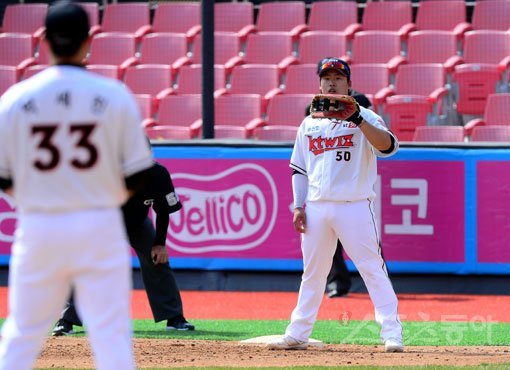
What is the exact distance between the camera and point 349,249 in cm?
732

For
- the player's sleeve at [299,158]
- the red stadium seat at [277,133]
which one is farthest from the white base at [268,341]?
the red stadium seat at [277,133]

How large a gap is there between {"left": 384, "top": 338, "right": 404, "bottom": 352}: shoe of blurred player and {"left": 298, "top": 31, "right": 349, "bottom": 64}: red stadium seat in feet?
26.9

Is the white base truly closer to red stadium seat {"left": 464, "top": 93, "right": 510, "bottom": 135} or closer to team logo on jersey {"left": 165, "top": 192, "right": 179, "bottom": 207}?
team logo on jersey {"left": 165, "top": 192, "right": 179, "bottom": 207}

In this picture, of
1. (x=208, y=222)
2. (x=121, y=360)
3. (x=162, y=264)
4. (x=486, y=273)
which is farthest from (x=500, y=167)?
(x=121, y=360)

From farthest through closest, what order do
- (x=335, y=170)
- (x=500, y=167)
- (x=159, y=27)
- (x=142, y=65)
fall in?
(x=159, y=27) < (x=142, y=65) < (x=500, y=167) < (x=335, y=170)

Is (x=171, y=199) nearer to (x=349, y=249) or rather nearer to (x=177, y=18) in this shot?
(x=349, y=249)

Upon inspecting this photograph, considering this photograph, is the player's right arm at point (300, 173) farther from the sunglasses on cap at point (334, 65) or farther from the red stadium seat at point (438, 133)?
the red stadium seat at point (438, 133)

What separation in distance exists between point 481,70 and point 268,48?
125 inches

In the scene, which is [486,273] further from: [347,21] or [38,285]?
[38,285]

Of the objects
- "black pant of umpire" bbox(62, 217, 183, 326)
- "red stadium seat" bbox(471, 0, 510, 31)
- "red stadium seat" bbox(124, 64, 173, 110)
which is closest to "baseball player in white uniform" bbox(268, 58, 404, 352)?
"black pant of umpire" bbox(62, 217, 183, 326)

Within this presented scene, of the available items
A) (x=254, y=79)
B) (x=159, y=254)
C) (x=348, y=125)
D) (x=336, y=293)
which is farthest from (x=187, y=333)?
(x=254, y=79)

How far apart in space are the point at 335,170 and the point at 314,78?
7518 millimetres

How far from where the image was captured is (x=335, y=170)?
7.28 m

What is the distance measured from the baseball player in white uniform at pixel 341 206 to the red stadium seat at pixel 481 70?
6.93 meters
